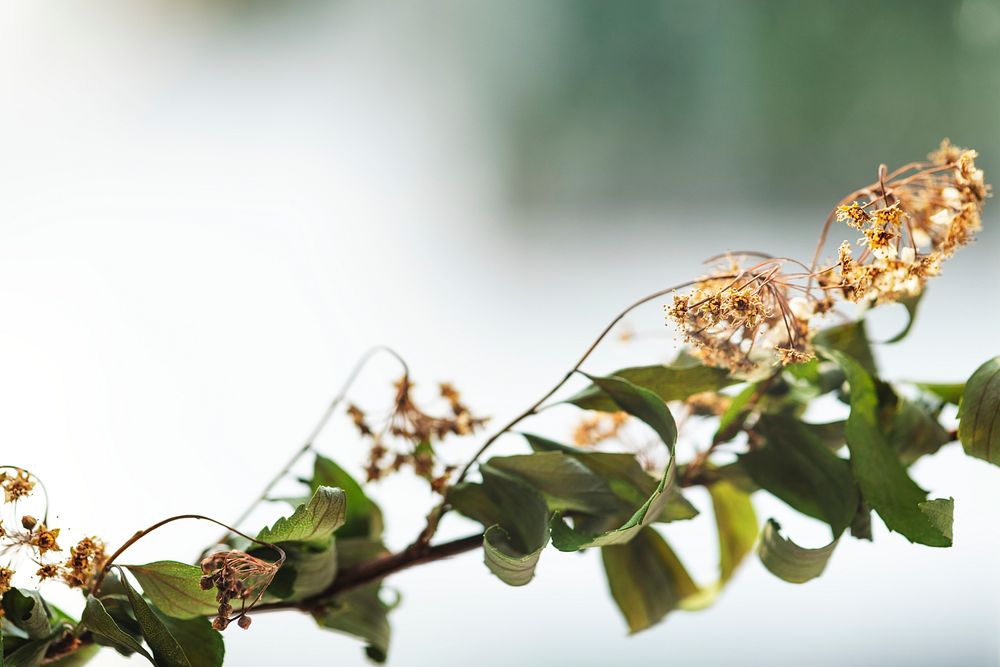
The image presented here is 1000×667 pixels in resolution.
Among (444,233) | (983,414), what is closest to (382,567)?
(983,414)

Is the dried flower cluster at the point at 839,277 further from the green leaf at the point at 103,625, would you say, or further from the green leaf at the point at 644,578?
the green leaf at the point at 103,625

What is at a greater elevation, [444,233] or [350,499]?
[444,233]

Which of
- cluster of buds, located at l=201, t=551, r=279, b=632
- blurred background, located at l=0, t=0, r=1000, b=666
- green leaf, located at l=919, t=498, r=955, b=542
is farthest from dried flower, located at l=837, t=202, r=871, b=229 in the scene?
blurred background, located at l=0, t=0, r=1000, b=666

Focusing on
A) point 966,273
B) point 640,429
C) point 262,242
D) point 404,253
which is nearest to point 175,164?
point 262,242

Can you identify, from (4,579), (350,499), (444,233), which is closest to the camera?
(4,579)

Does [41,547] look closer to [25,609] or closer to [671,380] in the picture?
[25,609]

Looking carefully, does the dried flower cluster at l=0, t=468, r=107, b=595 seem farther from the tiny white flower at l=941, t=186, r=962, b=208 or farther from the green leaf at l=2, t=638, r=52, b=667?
the tiny white flower at l=941, t=186, r=962, b=208
